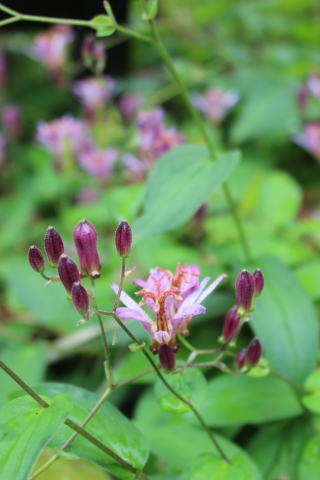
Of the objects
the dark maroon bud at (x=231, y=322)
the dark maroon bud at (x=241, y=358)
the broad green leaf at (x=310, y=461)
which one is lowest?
the broad green leaf at (x=310, y=461)

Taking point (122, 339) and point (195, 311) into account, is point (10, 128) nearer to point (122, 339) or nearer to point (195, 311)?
point (122, 339)

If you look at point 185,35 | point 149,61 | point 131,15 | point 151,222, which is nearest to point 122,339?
point 151,222

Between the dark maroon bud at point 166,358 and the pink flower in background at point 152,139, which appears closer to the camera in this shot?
the dark maroon bud at point 166,358

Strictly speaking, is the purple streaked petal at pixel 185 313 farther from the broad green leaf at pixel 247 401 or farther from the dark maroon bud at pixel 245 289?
the broad green leaf at pixel 247 401

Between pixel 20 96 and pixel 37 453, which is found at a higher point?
pixel 20 96

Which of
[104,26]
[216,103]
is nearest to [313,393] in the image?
[104,26]

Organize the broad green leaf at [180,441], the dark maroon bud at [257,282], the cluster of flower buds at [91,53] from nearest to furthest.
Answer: the dark maroon bud at [257,282] < the broad green leaf at [180,441] < the cluster of flower buds at [91,53]

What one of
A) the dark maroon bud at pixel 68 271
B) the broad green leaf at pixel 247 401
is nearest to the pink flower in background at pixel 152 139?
the broad green leaf at pixel 247 401
